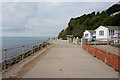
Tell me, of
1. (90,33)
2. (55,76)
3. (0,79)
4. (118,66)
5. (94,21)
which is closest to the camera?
(0,79)

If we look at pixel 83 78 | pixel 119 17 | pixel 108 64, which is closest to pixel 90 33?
pixel 119 17

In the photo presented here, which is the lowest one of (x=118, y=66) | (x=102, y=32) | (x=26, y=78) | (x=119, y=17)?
(x=26, y=78)

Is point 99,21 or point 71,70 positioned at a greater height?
point 99,21

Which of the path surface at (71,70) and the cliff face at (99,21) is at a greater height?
the cliff face at (99,21)

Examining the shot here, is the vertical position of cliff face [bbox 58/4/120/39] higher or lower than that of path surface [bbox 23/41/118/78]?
higher

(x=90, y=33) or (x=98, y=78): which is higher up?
(x=90, y=33)

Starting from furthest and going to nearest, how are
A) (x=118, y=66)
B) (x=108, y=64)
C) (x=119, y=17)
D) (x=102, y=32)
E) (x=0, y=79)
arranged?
Answer: (x=119, y=17) < (x=102, y=32) < (x=108, y=64) < (x=118, y=66) < (x=0, y=79)

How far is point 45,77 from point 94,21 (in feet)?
206

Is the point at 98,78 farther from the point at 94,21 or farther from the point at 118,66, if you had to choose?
the point at 94,21

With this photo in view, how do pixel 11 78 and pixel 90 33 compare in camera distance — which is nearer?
pixel 11 78

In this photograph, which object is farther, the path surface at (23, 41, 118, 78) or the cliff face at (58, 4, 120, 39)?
the cliff face at (58, 4, 120, 39)

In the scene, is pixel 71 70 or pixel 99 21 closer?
pixel 71 70

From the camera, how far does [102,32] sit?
96.4ft

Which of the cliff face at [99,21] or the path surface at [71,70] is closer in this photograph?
the path surface at [71,70]
